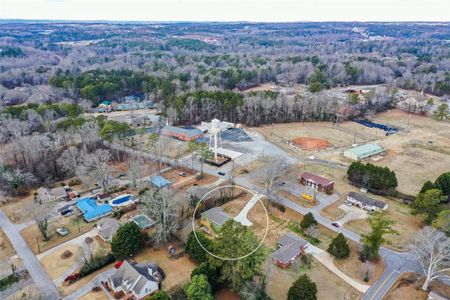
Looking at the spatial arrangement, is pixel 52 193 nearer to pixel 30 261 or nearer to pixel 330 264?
pixel 30 261

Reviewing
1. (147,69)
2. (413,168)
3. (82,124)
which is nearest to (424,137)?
(413,168)

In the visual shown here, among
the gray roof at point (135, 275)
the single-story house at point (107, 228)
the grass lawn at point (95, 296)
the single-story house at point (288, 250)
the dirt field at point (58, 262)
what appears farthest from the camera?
the single-story house at point (107, 228)

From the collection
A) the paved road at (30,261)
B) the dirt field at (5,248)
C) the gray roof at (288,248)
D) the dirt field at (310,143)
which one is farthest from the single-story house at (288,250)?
the dirt field at (310,143)

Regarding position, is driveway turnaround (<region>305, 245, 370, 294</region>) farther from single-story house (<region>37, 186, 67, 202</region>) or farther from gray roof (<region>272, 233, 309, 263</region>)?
single-story house (<region>37, 186, 67, 202</region>)

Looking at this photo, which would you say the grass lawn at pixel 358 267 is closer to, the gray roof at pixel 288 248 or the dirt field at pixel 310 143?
the gray roof at pixel 288 248

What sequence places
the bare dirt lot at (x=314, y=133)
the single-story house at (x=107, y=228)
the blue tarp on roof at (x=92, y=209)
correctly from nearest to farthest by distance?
1. the single-story house at (x=107, y=228)
2. the blue tarp on roof at (x=92, y=209)
3. the bare dirt lot at (x=314, y=133)

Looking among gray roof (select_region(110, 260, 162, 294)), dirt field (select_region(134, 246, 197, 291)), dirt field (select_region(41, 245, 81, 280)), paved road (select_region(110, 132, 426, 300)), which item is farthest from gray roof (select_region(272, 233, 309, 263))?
dirt field (select_region(41, 245, 81, 280))

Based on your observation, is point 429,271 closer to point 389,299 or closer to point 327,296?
point 389,299
